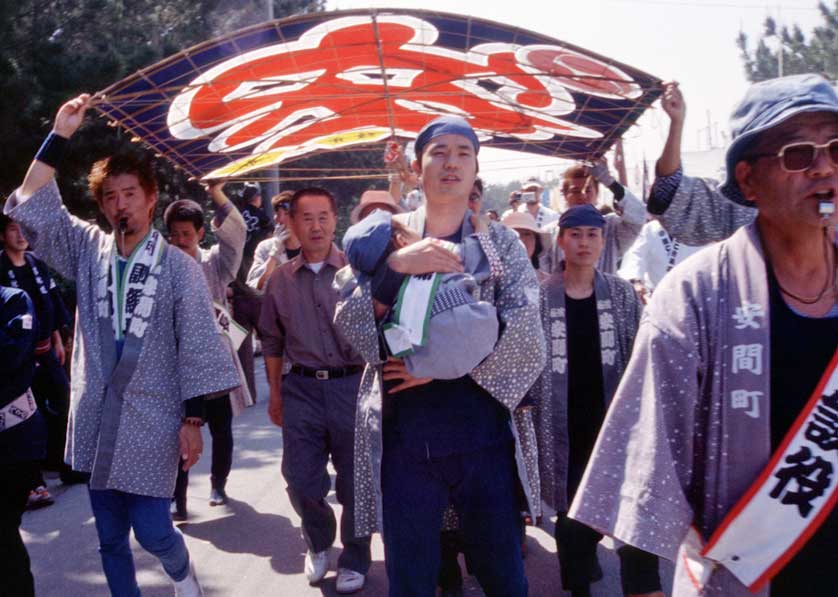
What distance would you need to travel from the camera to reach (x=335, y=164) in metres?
24.9

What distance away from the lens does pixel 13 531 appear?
2.86m

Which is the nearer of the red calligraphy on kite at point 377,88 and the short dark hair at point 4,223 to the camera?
the red calligraphy on kite at point 377,88

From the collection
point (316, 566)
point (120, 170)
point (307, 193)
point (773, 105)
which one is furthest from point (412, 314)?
point (316, 566)

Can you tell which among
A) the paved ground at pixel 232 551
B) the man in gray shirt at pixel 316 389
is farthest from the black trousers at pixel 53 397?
the man in gray shirt at pixel 316 389

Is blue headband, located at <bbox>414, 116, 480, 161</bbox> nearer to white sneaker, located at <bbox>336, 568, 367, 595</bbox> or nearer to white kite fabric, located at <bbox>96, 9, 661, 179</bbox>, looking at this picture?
white kite fabric, located at <bbox>96, 9, 661, 179</bbox>

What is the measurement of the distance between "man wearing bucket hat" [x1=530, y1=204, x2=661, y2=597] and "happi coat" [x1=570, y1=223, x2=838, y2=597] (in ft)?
6.18

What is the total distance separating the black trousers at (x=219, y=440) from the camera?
4973 mm

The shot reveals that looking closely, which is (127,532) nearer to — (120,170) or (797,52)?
(120,170)

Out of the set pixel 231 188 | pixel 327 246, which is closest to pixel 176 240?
pixel 327 246

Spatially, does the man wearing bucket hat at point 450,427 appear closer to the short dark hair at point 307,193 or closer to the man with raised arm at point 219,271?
the short dark hair at point 307,193

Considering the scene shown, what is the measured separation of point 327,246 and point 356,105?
109 centimetres

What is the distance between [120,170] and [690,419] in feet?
8.35

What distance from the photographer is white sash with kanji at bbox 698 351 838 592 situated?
1433 millimetres

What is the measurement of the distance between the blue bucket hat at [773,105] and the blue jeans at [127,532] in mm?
2504
